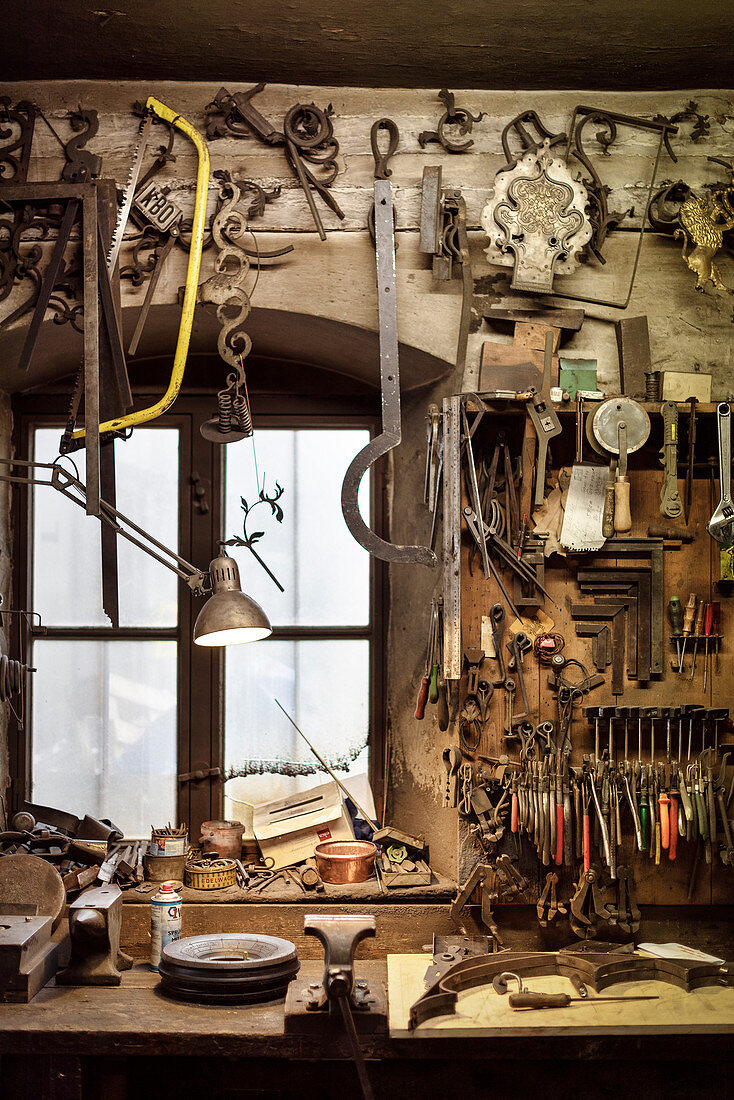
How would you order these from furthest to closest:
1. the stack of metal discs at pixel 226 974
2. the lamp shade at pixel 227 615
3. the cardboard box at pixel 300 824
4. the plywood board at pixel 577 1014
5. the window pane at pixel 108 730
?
the window pane at pixel 108 730 < the cardboard box at pixel 300 824 < the lamp shade at pixel 227 615 < the stack of metal discs at pixel 226 974 < the plywood board at pixel 577 1014

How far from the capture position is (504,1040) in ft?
8.52

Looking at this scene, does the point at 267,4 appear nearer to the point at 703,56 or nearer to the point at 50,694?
the point at 703,56

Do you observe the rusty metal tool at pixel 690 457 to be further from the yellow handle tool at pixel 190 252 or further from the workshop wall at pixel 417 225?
the yellow handle tool at pixel 190 252

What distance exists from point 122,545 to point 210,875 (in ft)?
4.38

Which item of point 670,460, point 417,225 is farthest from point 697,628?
point 417,225

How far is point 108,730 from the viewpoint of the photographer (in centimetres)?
392

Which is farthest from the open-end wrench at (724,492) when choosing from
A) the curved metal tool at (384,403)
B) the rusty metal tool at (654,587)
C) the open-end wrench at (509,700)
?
the curved metal tool at (384,403)

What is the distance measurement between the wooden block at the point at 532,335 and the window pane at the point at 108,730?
1798 mm

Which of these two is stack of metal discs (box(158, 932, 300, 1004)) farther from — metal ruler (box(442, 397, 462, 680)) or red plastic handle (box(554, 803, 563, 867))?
metal ruler (box(442, 397, 462, 680))

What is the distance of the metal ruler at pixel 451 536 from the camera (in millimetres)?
3180

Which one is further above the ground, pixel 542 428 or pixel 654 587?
pixel 542 428

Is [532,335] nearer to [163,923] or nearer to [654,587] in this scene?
[654,587]

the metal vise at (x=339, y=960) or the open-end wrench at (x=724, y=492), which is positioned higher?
the open-end wrench at (x=724, y=492)

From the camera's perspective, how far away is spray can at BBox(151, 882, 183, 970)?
3123 millimetres
